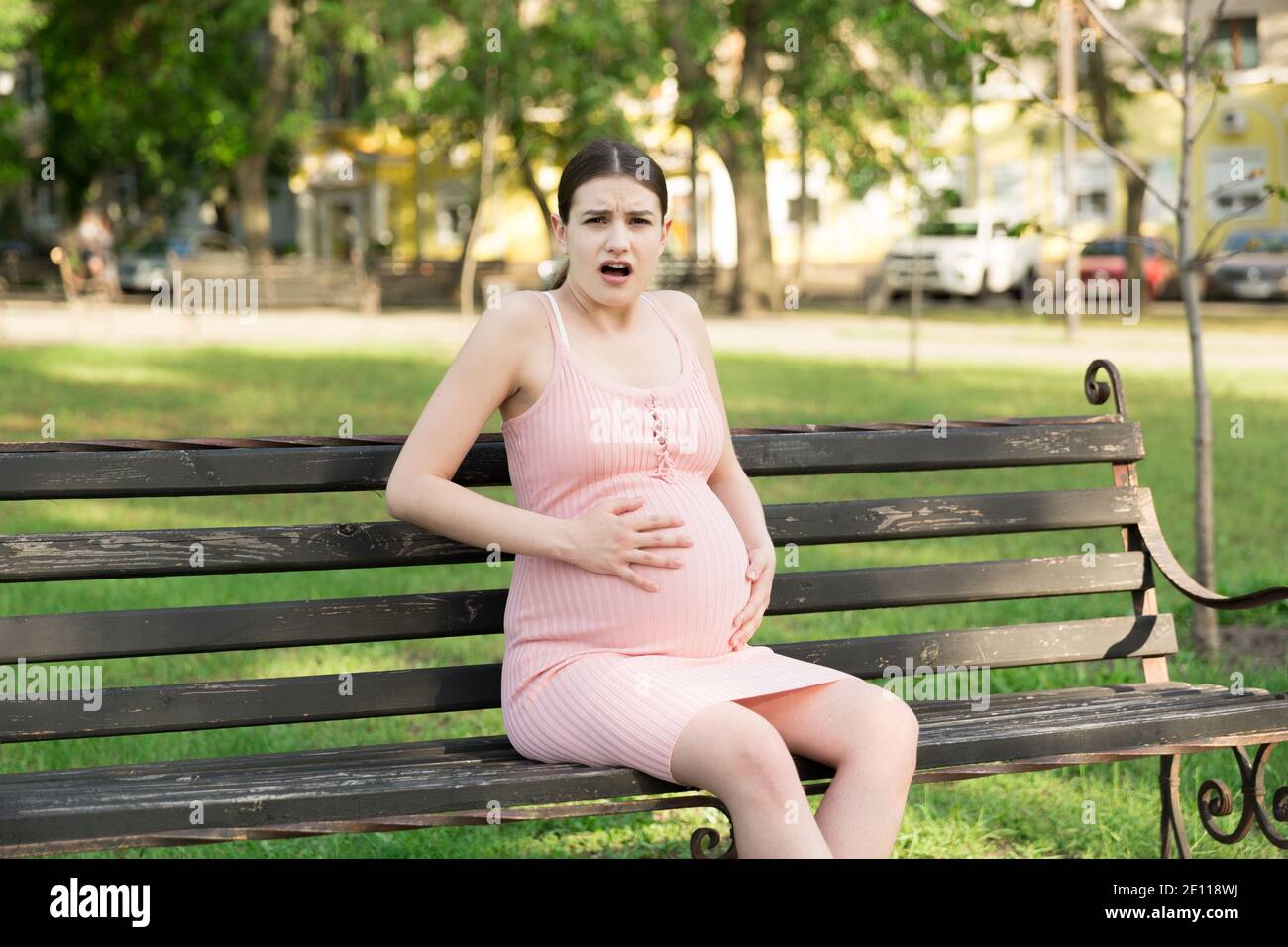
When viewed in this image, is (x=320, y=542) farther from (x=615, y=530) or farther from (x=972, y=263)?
(x=972, y=263)

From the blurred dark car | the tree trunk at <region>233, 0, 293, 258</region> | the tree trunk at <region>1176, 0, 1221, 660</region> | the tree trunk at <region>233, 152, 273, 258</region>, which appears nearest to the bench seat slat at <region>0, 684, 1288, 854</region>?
the tree trunk at <region>1176, 0, 1221, 660</region>

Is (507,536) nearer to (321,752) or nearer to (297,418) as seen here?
(321,752)

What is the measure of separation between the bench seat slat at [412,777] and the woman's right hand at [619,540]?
382mm

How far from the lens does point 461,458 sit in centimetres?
339

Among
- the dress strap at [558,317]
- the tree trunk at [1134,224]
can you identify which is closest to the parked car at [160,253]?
the tree trunk at [1134,224]

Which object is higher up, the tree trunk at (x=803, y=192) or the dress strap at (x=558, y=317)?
the tree trunk at (x=803, y=192)

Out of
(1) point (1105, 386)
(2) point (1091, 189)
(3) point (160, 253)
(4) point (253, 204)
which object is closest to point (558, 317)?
(1) point (1105, 386)

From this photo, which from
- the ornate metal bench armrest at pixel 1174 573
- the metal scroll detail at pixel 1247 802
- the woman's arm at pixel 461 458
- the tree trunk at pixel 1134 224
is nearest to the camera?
the woman's arm at pixel 461 458

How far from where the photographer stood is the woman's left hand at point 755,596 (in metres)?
3.50

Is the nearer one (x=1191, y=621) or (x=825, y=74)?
(x=1191, y=621)

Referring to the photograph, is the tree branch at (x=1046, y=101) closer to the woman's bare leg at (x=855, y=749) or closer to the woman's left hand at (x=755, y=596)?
the woman's left hand at (x=755, y=596)
